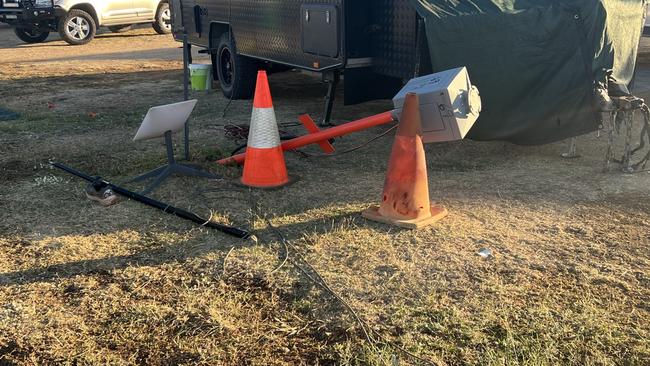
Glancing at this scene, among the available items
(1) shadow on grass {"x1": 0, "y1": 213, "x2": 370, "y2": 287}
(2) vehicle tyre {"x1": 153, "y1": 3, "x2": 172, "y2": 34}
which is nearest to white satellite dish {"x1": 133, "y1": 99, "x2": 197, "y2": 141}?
(1) shadow on grass {"x1": 0, "y1": 213, "x2": 370, "y2": 287}

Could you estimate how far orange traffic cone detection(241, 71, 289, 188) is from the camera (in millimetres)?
4703

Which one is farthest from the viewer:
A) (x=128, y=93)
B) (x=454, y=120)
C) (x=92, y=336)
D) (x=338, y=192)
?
(x=128, y=93)

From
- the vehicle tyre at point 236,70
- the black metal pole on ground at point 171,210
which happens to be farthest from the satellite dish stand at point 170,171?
the vehicle tyre at point 236,70

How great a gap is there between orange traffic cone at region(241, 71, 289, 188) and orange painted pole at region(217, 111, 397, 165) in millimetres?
373

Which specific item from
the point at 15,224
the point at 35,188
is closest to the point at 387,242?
the point at 15,224

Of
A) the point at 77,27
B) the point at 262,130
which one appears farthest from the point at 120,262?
the point at 77,27

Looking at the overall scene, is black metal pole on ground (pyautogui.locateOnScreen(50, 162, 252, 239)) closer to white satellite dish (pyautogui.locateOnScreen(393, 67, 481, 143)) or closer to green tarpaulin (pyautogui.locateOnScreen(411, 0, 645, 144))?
white satellite dish (pyautogui.locateOnScreen(393, 67, 481, 143))

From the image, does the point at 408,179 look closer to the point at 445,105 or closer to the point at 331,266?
the point at 445,105

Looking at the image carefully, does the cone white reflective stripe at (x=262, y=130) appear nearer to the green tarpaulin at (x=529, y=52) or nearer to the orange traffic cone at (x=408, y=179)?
the orange traffic cone at (x=408, y=179)

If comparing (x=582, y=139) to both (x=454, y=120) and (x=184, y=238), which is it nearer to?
(x=454, y=120)

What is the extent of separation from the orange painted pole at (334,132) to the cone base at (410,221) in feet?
2.42

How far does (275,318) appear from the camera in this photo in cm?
288

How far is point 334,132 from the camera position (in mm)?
4875

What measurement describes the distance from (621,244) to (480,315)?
1283 mm
